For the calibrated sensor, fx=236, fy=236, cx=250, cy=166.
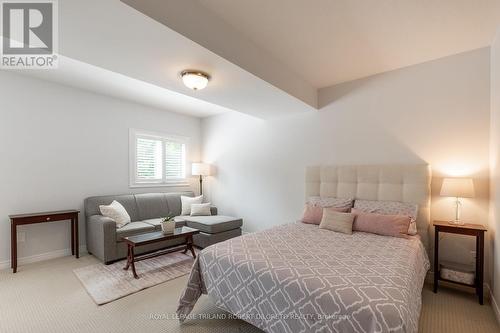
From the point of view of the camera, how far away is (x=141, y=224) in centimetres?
387

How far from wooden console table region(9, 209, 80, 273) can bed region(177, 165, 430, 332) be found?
2.54 meters

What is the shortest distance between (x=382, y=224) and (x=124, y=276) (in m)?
3.21

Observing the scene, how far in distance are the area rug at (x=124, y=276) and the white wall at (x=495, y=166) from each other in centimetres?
339

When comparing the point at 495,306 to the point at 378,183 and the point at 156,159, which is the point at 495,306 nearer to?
the point at 378,183

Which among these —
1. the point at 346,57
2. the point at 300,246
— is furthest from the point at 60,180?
the point at 346,57

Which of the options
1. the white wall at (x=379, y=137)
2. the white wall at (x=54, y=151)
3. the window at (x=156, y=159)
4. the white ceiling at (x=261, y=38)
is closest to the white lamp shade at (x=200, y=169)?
the window at (x=156, y=159)

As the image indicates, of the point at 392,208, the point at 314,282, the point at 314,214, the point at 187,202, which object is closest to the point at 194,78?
the point at 314,282

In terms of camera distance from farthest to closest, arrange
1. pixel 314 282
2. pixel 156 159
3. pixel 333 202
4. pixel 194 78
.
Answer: pixel 156 159, pixel 333 202, pixel 194 78, pixel 314 282

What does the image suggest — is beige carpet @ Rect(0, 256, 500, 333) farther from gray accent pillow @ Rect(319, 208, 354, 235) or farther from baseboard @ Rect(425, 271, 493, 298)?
gray accent pillow @ Rect(319, 208, 354, 235)

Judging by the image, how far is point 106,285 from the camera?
276 cm

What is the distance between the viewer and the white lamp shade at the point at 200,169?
207 inches

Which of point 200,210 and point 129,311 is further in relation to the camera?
point 200,210

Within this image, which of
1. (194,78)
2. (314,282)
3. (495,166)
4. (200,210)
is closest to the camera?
(314,282)

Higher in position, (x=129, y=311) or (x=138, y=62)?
(x=138, y=62)
